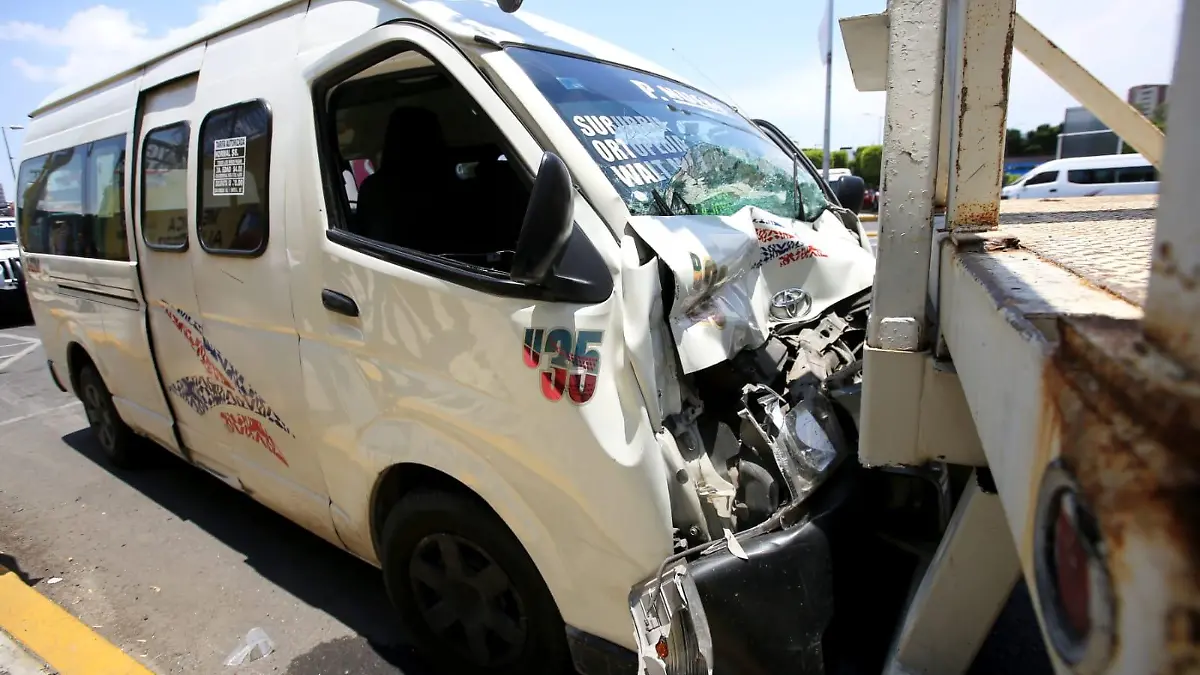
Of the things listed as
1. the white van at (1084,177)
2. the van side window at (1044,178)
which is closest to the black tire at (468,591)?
the white van at (1084,177)

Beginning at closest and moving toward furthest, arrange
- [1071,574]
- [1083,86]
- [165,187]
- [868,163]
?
[1071,574], [1083,86], [165,187], [868,163]

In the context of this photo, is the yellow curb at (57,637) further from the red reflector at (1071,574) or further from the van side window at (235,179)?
the red reflector at (1071,574)

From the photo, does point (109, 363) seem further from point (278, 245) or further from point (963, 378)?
point (963, 378)

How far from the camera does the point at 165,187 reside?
3.39 metres

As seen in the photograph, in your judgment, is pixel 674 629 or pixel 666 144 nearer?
pixel 674 629

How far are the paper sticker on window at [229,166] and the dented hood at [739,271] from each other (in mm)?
1783

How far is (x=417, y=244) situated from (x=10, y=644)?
230 centimetres

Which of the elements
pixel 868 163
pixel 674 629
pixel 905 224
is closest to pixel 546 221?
pixel 905 224

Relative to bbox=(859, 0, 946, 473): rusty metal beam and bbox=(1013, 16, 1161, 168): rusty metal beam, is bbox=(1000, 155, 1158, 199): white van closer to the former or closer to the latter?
bbox=(1013, 16, 1161, 168): rusty metal beam

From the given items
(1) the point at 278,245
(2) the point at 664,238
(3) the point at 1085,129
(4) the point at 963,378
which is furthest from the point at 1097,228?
(3) the point at 1085,129

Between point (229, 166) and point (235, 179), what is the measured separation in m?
0.08

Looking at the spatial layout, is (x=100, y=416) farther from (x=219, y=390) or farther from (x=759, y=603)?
(x=759, y=603)

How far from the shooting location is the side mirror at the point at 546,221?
5.52 ft

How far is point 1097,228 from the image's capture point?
1.51 m
